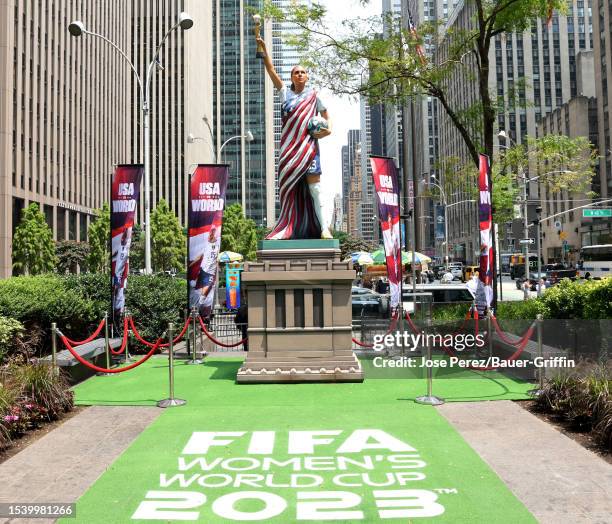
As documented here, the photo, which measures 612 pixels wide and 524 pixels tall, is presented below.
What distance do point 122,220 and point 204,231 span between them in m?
2.05

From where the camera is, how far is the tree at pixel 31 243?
149 feet

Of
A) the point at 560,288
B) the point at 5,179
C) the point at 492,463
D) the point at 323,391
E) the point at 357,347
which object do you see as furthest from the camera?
the point at 5,179

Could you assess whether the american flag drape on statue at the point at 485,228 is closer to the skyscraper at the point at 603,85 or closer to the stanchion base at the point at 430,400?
the stanchion base at the point at 430,400

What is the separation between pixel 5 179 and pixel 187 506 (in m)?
49.5

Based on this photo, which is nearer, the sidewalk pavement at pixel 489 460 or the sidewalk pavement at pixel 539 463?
the sidewalk pavement at pixel 539 463

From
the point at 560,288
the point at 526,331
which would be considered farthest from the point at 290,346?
the point at 560,288

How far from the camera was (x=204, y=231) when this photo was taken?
44.9ft

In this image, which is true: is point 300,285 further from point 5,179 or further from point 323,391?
point 5,179

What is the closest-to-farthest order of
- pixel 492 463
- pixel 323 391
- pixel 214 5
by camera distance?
pixel 492 463, pixel 323 391, pixel 214 5

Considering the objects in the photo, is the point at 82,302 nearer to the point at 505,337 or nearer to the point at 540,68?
the point at 505,337

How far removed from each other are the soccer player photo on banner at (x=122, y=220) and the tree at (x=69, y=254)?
4305 centimetres

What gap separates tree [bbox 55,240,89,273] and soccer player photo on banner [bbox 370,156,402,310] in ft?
153

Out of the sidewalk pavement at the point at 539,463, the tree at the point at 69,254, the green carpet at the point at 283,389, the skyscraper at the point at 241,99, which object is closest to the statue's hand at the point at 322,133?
the green carpet at the point at 283,389

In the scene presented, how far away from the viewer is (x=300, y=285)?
35.3ft
